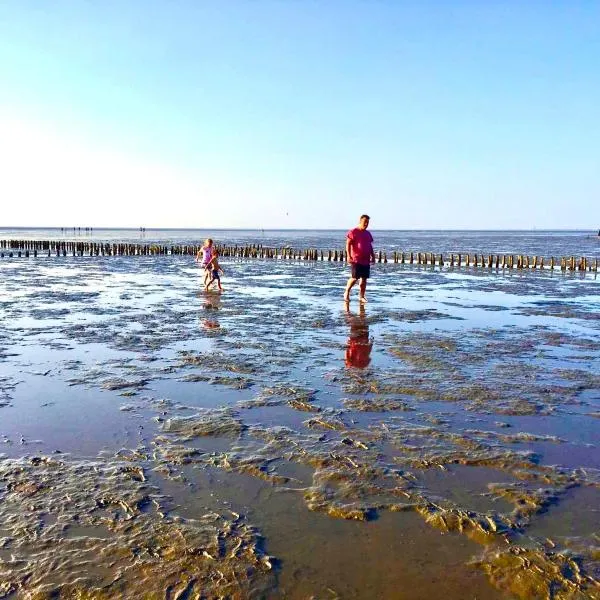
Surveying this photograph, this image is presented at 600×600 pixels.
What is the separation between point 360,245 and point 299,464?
10404 mm

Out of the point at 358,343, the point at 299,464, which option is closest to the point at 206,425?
the point at 299,464

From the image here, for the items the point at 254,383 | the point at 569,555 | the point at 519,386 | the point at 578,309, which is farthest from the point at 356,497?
the point at 578,309

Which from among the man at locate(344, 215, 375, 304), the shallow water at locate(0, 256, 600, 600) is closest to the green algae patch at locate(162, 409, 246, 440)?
the shallow water at locate(0, 256, 600, 600)

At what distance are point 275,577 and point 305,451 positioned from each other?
6.33 ft

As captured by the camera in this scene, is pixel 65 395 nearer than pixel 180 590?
No

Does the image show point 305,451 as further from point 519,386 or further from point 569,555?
point 519,386

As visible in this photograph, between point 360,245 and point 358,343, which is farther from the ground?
point 360,245

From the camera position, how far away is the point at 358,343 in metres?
10.3

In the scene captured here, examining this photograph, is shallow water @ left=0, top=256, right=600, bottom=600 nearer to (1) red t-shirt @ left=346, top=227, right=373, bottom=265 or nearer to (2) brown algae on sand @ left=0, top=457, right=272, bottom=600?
(2) brown algae on sand @ left=0, top=457, right=272, bottom=600

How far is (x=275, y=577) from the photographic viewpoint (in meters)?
3.21

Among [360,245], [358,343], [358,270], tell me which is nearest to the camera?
[358,343]

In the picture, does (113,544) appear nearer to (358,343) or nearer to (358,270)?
(358,343)

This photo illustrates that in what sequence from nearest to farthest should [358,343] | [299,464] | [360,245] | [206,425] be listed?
[299,464]
[206,425]
[358,343]
[360,245]

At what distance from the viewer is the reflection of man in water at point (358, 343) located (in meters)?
8.85
